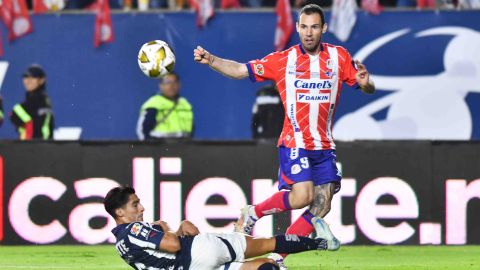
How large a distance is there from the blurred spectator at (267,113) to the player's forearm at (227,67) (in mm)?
5432

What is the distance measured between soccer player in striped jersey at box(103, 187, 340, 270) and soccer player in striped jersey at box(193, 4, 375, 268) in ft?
1.87

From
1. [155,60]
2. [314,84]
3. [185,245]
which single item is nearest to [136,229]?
[185,245]

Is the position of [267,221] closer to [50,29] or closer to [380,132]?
[380,132]

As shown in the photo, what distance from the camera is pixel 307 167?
1109 centimetres

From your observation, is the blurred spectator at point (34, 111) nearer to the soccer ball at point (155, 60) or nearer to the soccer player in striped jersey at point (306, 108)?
the soccer ball at point (155, 60)

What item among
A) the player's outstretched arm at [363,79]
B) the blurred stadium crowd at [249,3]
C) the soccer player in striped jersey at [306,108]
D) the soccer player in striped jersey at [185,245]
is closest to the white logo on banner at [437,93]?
the blurred stadium crowd at [249,3]

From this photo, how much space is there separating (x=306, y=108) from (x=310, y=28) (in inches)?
26.7

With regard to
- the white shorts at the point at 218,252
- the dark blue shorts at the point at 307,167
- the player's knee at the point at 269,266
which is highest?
the dark blue shorts at the point at 307,167

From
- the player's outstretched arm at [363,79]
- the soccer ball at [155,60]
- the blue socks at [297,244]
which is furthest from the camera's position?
the soccer ball at [155,60]

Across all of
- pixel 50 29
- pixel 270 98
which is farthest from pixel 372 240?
pixel 50 29

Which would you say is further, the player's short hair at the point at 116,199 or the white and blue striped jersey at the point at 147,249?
the player's short hair at the point at 116,199

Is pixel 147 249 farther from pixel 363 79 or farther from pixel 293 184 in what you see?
pixel 363 79

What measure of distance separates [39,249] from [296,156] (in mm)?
4148

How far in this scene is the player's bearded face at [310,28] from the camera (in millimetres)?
10938
